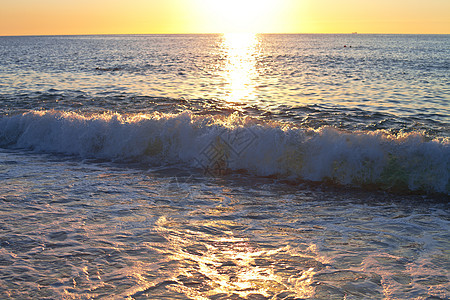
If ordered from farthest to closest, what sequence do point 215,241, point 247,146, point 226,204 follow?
point 247,146
point 226,204
point 215,241

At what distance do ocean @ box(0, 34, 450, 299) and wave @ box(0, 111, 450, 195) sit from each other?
38 mm

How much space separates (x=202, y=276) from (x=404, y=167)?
6.31m

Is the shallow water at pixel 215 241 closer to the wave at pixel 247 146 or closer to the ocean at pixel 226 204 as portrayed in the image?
the ocean at pixel 226 204

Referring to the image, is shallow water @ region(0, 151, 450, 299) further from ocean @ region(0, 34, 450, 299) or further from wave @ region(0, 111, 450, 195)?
wave @ region(0, 111, 450, 195)

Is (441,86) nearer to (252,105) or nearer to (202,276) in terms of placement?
(252,105)

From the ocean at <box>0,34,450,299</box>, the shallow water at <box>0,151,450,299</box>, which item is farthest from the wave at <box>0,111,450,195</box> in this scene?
the shallow water at <box>0,151,450,299</box>

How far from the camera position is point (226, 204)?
23.5ft

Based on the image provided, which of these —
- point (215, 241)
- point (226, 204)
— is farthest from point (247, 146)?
point (215, 241)

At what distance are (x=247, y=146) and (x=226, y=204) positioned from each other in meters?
3.46

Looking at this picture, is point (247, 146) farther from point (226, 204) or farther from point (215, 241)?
point (215, 241)

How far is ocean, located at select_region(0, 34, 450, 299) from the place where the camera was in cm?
452

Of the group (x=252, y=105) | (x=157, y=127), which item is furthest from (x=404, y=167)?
(x=252, y=105)

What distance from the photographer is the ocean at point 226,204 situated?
4.52 meters

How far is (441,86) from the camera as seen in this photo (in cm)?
2195
